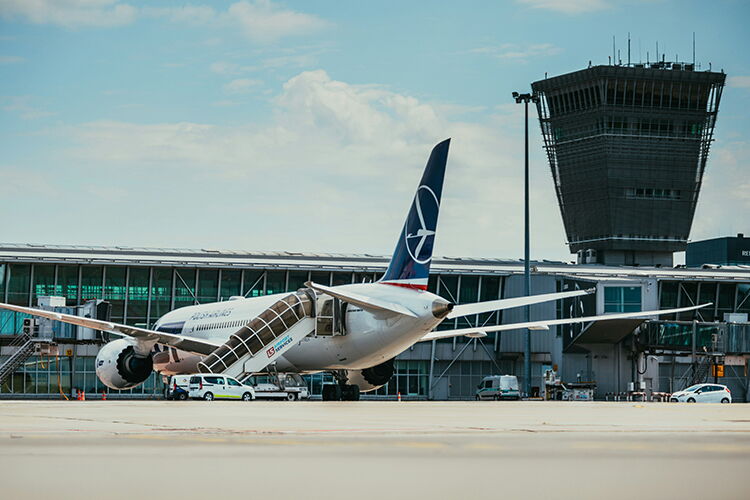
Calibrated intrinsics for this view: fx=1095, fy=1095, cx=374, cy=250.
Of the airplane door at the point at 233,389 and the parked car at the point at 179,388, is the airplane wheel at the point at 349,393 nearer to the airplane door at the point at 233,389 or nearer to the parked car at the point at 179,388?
the airplane door at the point at 233,389

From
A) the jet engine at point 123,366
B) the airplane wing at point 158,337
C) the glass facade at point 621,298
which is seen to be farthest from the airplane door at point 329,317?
the glass facade at point 621,298

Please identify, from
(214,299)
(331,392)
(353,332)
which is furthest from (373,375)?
(214,299)

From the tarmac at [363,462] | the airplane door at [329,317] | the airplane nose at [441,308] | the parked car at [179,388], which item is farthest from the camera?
the airplane door at [329,317]

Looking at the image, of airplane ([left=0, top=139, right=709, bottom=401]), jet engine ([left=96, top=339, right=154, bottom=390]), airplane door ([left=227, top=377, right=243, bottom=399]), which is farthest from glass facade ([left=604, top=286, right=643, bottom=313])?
airplane door ([left=227, top=377, right=243, bottom=399])

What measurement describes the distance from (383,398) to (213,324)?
28.6 m

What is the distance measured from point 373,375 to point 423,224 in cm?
861

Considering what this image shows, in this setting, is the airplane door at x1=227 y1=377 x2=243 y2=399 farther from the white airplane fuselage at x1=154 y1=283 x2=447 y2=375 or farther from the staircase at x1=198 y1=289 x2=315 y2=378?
the white airplane fuselage at x1=154 y1=283 x2=447 y2=375

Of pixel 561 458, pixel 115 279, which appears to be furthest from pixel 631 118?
pixel 561 458

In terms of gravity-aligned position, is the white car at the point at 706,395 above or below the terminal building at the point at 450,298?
below

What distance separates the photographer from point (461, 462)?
9562 millimetres

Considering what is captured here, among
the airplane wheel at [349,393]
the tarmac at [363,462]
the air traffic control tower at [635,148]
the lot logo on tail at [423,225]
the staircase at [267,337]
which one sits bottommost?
the tarmac at [363,462]

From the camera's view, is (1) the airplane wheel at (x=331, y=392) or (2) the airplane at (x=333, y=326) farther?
(1) the airplane wheel at (x=331, y=392)

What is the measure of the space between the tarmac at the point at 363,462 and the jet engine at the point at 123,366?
101 ft

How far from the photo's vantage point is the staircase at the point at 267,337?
3866 centimetres
